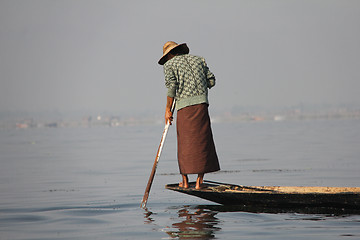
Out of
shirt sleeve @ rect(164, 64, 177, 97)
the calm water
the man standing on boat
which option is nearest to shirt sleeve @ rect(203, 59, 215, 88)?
the man standing on boat

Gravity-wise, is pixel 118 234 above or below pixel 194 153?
below

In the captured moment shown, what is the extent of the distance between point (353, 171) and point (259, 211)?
772 centimetres

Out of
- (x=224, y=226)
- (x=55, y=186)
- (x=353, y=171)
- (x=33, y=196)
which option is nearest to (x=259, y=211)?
→ (x=224, y=226)

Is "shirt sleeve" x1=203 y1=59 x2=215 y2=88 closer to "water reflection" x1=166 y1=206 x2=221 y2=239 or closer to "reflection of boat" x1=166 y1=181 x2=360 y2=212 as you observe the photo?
"reflection of boat" x1=166 y1=181 x2=360 y2=212

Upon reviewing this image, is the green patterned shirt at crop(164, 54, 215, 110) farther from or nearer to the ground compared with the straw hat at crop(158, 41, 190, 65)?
nearer to the ground

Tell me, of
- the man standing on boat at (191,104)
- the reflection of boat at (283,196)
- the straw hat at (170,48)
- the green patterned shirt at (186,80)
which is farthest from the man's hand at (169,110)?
the reflection of boat at (283,196)

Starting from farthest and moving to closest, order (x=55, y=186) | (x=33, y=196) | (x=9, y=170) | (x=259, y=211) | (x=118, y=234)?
(x=9, y=170) < (x=55, y=186) < (x=33, y=196) < (x=259, y=211) < (x=118, y=234)

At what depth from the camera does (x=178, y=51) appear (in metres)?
9.45

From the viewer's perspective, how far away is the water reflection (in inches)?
283

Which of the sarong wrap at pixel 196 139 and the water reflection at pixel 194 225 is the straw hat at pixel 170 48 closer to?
the sarong wrap at pixel 196 139

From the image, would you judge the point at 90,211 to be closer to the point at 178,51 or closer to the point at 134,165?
the point at 178,51

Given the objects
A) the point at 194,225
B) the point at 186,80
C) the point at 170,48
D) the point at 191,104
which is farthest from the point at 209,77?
the point at 194,225

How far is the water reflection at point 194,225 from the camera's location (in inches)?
283

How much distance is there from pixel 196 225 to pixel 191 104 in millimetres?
2100
